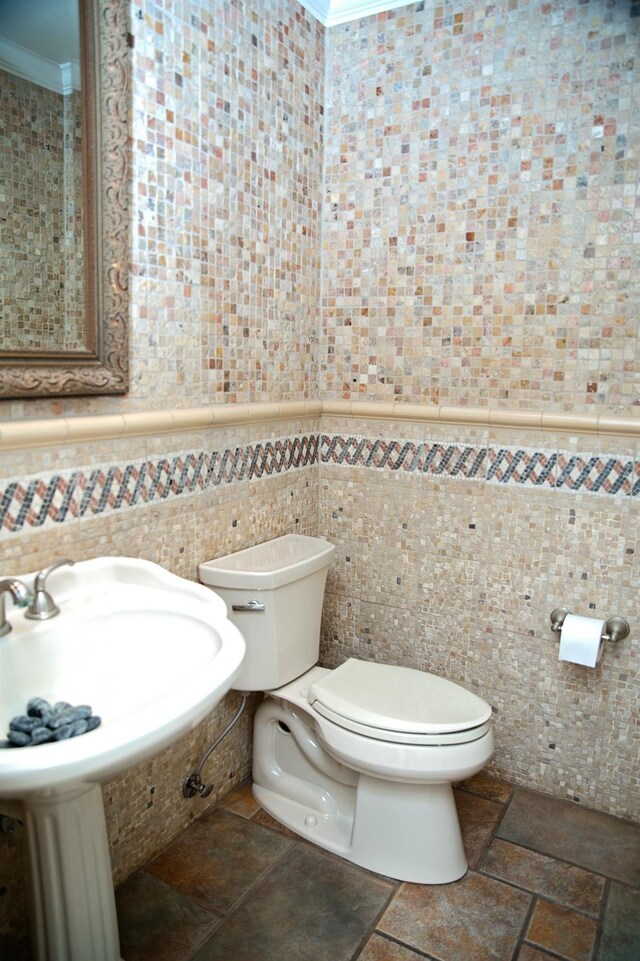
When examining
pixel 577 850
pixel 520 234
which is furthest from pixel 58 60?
pixel 577 850

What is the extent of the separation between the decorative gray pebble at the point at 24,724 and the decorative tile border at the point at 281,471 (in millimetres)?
405

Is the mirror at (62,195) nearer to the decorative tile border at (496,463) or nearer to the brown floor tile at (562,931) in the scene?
the decorative tile border at (496,463)

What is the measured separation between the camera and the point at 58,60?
1431 millimetres

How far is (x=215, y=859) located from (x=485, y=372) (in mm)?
1536

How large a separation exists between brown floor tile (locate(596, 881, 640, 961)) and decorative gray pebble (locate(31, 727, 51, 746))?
52.1 inches

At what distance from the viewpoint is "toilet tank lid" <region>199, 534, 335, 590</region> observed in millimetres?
1853

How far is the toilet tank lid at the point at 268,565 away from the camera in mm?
1853

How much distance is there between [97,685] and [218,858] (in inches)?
32.5

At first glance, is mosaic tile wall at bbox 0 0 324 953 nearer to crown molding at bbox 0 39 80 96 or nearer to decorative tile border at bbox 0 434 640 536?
decorative tile border at bbox 0 434 640 536

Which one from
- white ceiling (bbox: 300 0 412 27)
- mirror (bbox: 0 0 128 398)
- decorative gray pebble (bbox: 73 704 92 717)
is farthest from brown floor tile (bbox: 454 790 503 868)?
white ceiling (bbox: 300 0 412 27)

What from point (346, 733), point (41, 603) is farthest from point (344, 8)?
point (346, 733)

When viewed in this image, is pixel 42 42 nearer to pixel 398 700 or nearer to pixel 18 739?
pixel 18 739

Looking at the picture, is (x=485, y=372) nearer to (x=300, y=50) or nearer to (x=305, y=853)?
(x=300, y=50)

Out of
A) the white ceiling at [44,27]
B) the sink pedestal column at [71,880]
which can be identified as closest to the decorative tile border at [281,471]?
the sink pedestal column at [71,880]
